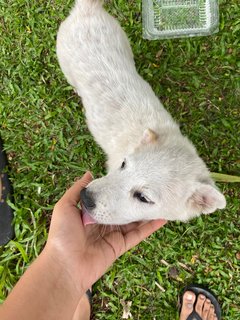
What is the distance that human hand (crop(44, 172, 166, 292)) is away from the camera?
10.9 feet

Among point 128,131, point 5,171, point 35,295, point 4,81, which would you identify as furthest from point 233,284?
point 4,81

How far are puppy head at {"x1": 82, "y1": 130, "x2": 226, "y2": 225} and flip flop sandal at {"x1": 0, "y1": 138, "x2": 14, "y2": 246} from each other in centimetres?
200

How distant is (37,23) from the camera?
213 inches

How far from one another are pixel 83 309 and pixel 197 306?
56.9 inches

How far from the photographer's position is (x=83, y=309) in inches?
182

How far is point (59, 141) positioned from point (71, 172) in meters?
0.47

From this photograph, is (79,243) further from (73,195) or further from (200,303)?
(200,303)

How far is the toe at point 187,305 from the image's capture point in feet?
15.4

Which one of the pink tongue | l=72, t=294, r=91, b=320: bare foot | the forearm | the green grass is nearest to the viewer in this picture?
the forearm

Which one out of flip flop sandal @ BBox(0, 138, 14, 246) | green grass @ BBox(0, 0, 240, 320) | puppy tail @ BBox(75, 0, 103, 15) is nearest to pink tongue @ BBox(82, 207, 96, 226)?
green grass @ BBox(0, 0, 240, 320)

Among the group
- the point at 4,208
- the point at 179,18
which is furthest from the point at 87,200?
the point at 179,18

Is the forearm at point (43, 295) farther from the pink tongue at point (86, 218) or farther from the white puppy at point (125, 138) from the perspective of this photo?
the white puppy at point (125, 138)

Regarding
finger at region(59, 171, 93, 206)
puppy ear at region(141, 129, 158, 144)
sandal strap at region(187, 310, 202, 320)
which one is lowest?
sandal strap at region(187, 310, 202, 320)

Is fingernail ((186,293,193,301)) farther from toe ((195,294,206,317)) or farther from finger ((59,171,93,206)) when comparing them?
finger ((59,171,93,206))
